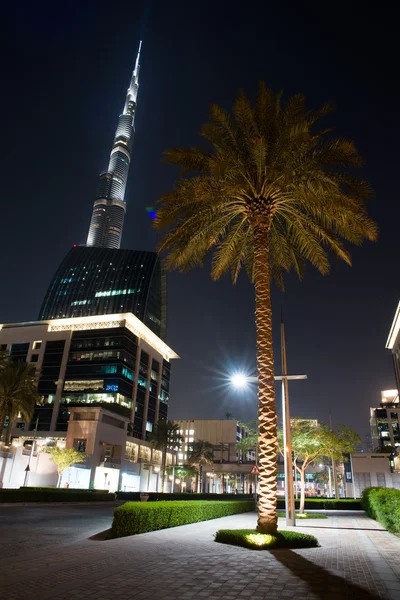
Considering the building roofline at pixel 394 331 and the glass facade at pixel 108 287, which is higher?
the glass facade at pixel 108 287

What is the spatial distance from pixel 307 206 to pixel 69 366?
93.6m

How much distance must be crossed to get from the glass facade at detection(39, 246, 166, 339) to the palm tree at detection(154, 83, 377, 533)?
101 metres

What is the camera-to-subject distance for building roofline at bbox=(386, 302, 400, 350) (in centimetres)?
5575

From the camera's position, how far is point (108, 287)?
402 feet

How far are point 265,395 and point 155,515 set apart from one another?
235 inches

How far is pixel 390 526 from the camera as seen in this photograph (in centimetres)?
1738

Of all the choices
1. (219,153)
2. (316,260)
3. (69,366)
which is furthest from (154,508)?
(69,366)

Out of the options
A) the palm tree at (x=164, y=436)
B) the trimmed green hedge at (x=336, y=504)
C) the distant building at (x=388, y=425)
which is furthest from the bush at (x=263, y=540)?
the distant building at (x=388, y=425)

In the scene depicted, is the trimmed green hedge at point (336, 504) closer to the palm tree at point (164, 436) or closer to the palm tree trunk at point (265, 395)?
the palm tree trunk at point (265, 395)

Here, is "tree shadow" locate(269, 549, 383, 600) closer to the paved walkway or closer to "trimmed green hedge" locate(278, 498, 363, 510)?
the paved walkway

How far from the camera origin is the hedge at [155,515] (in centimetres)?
1352

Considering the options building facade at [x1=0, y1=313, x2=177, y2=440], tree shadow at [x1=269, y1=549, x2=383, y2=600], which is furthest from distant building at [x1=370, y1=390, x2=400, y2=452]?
tree shadow at [x1=269, y1=549, x2=383, y2=600]

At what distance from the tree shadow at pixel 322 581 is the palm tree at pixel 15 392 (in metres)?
42.5

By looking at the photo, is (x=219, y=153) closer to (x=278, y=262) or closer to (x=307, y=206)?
(x=307, y=206)
